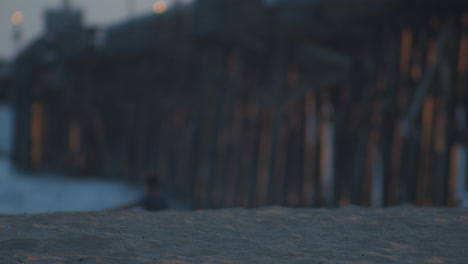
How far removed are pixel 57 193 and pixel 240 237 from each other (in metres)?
14.5

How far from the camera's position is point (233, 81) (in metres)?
9.45

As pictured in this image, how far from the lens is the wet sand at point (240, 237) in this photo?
2922 millimetres

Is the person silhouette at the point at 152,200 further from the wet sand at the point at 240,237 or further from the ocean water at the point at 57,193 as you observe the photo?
the ocean water at the point at 57,193

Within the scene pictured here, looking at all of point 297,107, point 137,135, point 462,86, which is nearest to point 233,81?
point 297,107

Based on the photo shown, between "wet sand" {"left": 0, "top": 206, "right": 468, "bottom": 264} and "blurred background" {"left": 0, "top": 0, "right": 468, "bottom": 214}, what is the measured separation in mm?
2723

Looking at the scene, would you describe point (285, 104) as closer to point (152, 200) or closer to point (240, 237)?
point (152, 200)

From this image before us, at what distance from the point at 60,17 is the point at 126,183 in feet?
→ 34.3

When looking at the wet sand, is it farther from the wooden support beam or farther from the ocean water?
the ocean water

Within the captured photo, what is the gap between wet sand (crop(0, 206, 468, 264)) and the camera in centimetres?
292

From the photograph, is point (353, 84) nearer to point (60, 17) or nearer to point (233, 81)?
point (233, 81)

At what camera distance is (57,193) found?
16.7 meters

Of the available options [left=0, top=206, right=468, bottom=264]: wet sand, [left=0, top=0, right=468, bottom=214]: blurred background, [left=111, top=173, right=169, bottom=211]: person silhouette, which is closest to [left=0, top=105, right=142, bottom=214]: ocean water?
[left=0, top=0, right=468, bottom=214]: blurred background

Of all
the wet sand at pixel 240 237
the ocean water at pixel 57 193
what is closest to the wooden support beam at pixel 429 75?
the wet sand at pixel 240 237

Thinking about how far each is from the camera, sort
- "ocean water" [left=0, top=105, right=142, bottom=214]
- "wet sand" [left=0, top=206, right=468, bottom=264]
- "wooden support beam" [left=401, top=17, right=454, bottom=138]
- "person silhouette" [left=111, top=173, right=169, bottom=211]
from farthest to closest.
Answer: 1. "ocean water" [left=0, top=105, right=142, bottom=214]
2. "wooden support beam" [left=401, top=17, right=454, bottom=138]
3. "person silhouette" [left=111, top=173, right=169, bottom=211]
4. "wet sand" [left=0, top=206, right=468, bottom=264]
